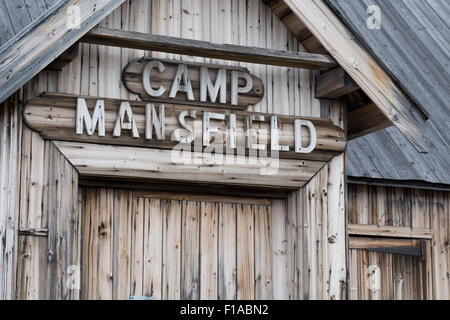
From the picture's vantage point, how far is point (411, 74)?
43.6ft

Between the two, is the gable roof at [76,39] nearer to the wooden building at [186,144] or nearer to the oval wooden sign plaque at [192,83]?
the wooden building at [186,144]

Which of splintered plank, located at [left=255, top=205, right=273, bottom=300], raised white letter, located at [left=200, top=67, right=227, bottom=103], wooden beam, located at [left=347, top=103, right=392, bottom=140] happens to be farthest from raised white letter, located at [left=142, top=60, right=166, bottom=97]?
wooden beam, located at [left=347, top=103, right=392, bottom=140]

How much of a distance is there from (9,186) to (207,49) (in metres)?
2.09

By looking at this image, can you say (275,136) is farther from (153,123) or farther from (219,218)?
(153,123)

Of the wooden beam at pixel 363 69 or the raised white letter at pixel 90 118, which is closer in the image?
the raised white letter at pixel 90 118

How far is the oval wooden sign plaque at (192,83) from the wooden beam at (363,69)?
2.53ft

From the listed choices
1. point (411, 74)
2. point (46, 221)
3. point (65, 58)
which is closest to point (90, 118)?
point (65, 58)

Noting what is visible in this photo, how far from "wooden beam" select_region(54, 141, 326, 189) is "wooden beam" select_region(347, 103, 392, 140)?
2.36 ft

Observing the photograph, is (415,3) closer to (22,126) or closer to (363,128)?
(363,128)

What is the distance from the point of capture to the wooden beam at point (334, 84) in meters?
8.69

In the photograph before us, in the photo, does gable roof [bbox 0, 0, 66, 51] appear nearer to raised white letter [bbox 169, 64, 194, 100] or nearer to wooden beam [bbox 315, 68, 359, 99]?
raised white letter [bbox 169, 64, 194, 100]

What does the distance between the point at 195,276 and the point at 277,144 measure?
1.44 metres

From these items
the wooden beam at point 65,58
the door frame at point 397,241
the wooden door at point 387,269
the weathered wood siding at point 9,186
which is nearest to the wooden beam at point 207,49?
the wooden beam at point 65,58

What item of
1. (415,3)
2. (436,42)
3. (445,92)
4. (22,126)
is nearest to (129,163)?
(22,126)
